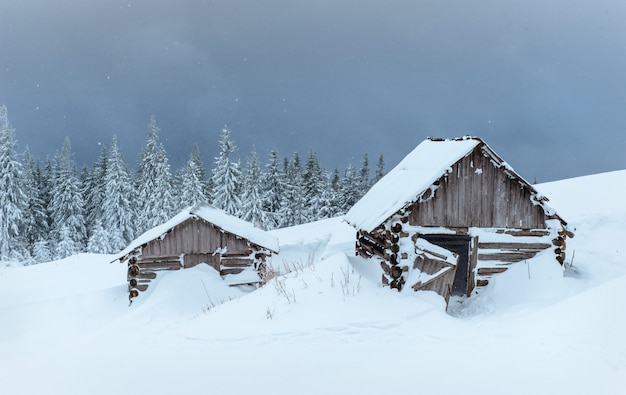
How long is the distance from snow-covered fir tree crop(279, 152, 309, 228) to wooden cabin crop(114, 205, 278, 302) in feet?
87.5

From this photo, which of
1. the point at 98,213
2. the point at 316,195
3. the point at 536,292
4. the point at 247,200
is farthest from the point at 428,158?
the point at 98,213

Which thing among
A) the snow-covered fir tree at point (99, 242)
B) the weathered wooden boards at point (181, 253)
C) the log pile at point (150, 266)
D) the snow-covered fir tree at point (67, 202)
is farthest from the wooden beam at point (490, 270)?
the snow-covered fir tree at point (67, 202)

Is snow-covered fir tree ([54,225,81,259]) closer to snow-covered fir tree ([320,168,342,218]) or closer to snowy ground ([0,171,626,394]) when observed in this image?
snow-covered fir tree ([320,168,342,218])

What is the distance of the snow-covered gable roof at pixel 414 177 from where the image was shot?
1333 cm

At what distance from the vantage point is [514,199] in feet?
45.8

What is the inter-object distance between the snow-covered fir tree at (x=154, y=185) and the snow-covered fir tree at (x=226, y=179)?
18.8ft

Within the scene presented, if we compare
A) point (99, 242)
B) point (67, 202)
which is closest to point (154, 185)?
point (99, 242)

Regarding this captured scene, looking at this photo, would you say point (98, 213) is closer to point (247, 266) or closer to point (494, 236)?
point (247, 266)

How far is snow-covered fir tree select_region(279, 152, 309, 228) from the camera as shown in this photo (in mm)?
46312

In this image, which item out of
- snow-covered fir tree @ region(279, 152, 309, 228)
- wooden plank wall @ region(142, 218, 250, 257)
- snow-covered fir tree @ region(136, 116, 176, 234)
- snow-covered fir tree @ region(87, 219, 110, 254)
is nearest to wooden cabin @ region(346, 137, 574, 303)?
wooden plank wall @ region(142, 218, 250, 257)

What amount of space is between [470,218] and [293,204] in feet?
111

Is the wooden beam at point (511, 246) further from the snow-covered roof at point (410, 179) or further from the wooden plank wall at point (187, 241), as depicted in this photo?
the wooden plank wall at point (187, 241)

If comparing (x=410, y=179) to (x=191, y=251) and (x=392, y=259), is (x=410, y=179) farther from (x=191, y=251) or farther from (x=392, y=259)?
(x=191, y=251)

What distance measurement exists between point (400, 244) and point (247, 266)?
8338 millimetres
